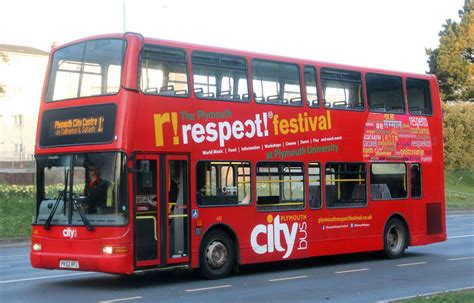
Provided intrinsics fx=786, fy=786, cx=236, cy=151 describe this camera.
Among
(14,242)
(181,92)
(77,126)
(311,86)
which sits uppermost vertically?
(311,86)

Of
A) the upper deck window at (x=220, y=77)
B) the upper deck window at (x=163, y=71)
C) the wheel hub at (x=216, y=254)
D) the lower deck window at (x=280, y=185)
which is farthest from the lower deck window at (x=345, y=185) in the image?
the upper deck window at (x=163, y=71)

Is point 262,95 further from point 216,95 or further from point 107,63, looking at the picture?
point 107,63

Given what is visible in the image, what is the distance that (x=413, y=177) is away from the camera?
19.3m

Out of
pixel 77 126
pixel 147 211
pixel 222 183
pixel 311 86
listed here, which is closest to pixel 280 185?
pixel 222 183

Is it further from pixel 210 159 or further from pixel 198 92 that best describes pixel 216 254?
pixel 198 92

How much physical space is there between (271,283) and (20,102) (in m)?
62.8

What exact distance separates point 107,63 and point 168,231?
3130mm

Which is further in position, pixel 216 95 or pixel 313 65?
pixel 313 65

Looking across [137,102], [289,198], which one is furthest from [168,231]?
[289,198]

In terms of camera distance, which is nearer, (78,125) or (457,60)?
(78,125)

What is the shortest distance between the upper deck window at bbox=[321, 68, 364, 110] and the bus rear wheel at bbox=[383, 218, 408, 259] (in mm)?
2943

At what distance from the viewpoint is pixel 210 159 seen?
14750 millimetres

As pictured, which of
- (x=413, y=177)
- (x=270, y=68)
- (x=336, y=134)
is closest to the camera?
(x=270, y=68)

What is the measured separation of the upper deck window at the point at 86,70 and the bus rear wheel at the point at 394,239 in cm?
809
